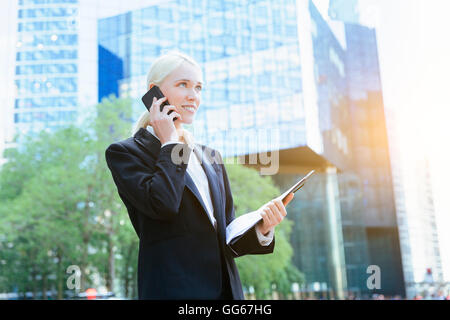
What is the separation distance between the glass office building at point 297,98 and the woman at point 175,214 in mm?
17002

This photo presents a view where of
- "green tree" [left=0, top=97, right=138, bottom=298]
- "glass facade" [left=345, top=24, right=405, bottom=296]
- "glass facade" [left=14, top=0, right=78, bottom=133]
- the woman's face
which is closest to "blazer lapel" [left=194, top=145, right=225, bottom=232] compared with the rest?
the woman's face

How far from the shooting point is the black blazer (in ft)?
4.26

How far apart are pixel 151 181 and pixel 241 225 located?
30 cm

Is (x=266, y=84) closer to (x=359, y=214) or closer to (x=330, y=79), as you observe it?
(x=330, y=79)

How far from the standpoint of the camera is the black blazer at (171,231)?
4.26 feet

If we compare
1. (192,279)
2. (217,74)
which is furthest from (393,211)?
(192,279)

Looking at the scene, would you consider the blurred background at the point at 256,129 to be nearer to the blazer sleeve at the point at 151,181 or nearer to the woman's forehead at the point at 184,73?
the woman's forehead at the point at 184,73

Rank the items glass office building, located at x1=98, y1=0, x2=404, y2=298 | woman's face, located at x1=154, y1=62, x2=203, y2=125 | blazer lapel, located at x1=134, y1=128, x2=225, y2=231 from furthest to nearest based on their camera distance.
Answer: glass office building, located at x1=98, y1=0, x2=404, y2=298 < woman's face, located at x1=154, y1=62, x2=203, y2=125 < blazer lapel, located at x1=134, y1=128, x2=225, y2=231

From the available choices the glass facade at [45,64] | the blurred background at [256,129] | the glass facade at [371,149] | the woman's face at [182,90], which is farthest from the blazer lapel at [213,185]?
the glass facade at [371,149]

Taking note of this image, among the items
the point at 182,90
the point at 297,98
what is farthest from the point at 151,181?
the point at 297,98

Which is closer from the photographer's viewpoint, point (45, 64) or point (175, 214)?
point (175, 214)

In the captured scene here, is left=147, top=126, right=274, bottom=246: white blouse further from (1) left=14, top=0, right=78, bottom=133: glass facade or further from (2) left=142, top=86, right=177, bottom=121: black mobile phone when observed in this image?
(1) left=14, top=0, right=78, bottom=133: glass facade

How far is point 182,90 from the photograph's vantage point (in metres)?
1.56

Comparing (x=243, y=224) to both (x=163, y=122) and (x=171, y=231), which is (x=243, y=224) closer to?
(x=171, y=231)
